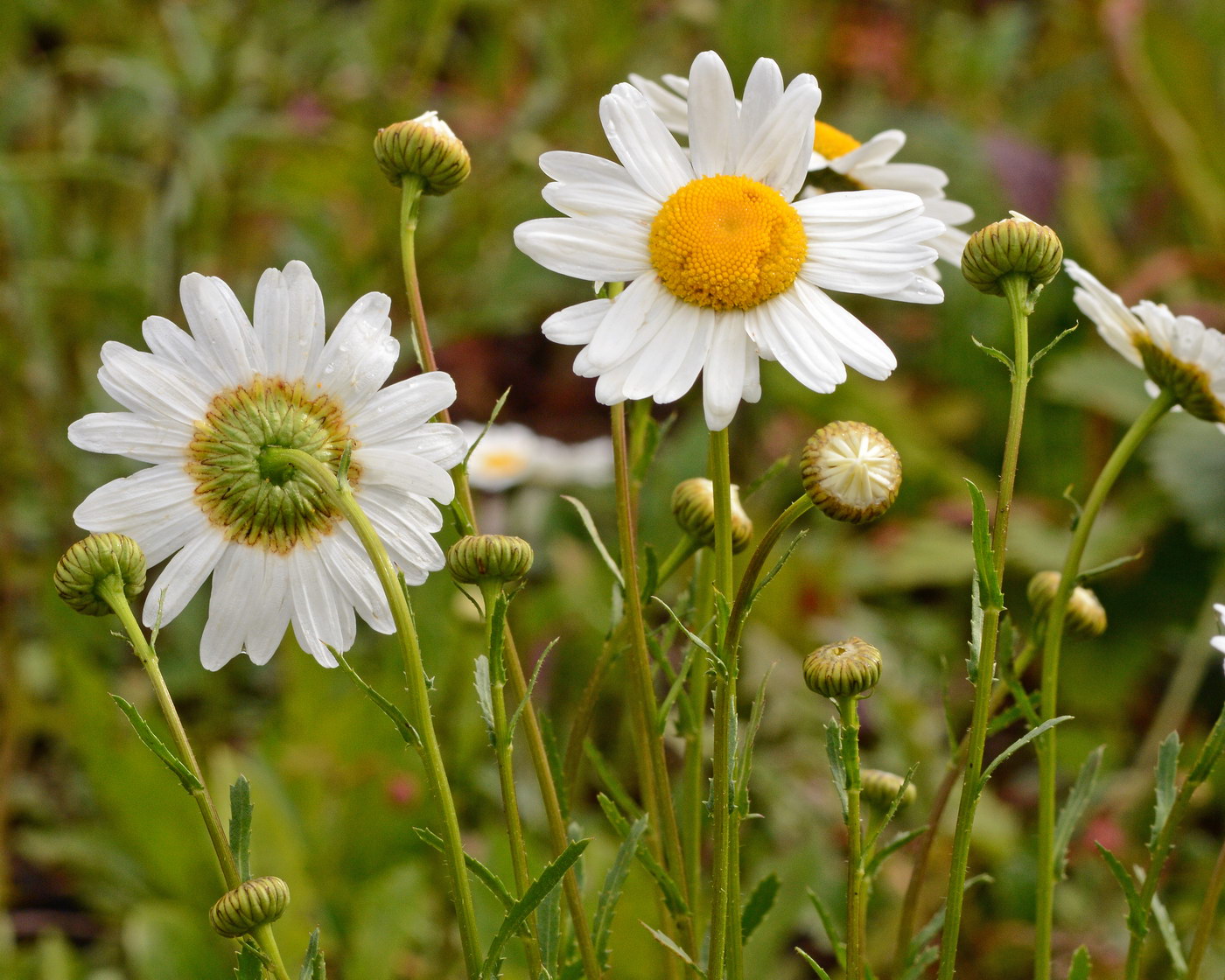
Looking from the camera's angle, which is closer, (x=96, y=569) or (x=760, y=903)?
(x=96, y=569)

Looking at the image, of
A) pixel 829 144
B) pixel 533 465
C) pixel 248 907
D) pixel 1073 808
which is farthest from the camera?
pixel 533 465

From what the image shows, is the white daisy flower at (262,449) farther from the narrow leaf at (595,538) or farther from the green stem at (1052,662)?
the green stem at (1052,662)

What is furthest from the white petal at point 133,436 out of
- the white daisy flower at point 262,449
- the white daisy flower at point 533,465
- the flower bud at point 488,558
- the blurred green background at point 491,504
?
the white daisy flower at point 533,465

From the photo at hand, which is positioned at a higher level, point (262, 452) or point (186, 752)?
point (262, 452)

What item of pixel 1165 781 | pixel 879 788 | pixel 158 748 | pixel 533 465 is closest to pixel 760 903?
pixel 879 788

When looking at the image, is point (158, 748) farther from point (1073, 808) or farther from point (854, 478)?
point (1073, 808)

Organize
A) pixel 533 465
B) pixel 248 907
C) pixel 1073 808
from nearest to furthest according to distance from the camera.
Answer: pixel 248 907 < pixel 1073 808 < pixel 533 465

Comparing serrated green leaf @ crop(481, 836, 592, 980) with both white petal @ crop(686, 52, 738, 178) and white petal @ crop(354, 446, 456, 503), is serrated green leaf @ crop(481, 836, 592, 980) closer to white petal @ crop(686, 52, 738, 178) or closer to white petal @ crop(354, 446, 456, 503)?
white petal @ crop(354, 446, 456, 503)
